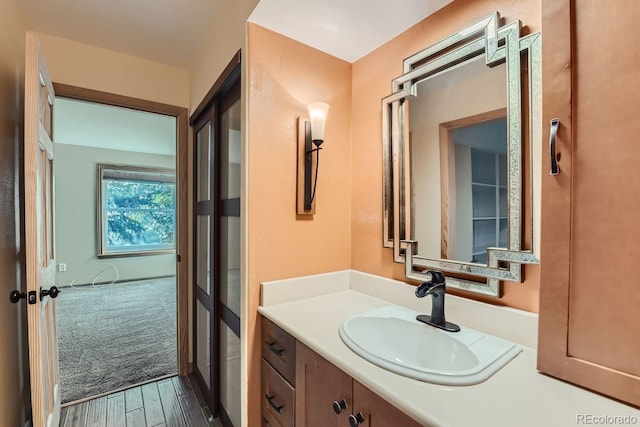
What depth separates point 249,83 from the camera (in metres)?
1.35

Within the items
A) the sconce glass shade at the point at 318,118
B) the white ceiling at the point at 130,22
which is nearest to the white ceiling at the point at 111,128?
the white ceiling at the point at 130,22

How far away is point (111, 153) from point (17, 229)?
4359 mm

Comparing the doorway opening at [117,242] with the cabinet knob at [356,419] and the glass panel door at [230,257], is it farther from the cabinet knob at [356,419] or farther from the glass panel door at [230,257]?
the cabinet knob at [356,419]

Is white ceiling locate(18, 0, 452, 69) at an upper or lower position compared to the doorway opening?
upper

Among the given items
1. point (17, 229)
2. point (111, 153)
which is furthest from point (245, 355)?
point (111, 153)

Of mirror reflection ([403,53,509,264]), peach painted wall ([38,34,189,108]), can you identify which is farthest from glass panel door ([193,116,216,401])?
mirror reflection ([403,53,509,264])

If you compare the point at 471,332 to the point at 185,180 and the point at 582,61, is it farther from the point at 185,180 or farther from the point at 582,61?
the point at 185,180

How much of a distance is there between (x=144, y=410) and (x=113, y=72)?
2373 millimetres

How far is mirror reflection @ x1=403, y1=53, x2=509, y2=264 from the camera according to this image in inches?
42.9

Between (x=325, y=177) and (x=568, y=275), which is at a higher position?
A: (x=325, y=177)

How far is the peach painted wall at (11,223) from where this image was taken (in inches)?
53.7

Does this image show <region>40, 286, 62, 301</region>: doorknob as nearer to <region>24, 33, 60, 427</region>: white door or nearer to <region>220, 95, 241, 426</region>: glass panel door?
<region>24, 33, 60, 427</region>: white door

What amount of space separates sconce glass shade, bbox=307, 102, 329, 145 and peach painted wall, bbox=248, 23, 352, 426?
3.4 inches

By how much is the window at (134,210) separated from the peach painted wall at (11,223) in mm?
3515
